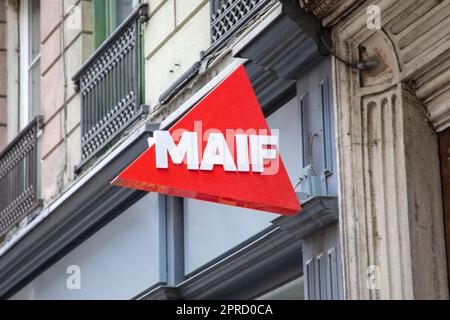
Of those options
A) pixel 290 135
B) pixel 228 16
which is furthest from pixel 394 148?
pixel 228 16

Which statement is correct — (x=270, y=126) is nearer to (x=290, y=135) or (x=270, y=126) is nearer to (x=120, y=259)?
(x=290, y=135)

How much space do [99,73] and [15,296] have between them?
2.97 m

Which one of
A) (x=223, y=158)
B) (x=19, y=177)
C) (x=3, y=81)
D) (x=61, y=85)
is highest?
(x=3, y=81)

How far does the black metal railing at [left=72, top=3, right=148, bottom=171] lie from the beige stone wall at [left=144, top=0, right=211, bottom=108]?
184 millimetres

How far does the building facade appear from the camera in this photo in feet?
32.8

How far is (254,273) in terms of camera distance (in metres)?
11.7

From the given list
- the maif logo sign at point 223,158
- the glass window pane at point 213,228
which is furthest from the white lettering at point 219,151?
the glass window pane at point 213,228

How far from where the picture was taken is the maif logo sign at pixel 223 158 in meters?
10.3

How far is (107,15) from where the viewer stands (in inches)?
610

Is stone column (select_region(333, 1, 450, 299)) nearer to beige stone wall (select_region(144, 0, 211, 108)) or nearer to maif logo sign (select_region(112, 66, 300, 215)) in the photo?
maif logo sign (select_region(112, 66, 300, 215))

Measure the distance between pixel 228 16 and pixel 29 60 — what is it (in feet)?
20.4

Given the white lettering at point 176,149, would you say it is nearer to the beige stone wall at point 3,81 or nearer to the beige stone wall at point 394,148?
the beige stone wall at point 394,148

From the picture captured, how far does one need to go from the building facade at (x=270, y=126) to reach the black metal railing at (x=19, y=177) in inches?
1.2
